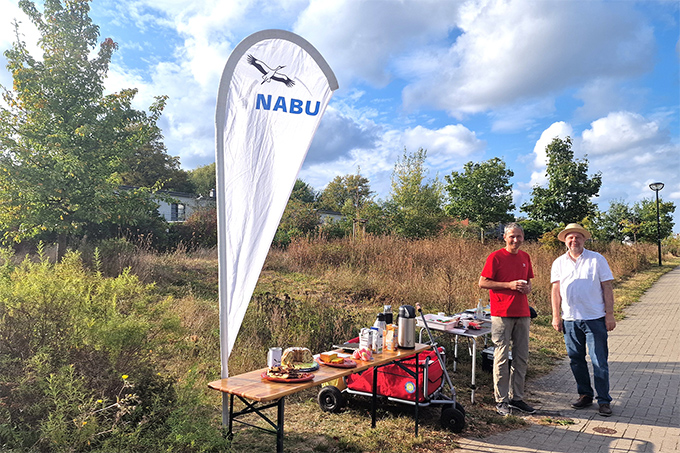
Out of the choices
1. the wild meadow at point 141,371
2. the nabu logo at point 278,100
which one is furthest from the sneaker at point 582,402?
the nabu logo at point 278,100

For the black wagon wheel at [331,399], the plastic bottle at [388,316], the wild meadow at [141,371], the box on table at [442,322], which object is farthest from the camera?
the box on table at [442,322]

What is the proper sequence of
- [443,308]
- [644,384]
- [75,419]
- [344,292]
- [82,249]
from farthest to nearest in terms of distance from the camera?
[82,249], [344,292], [443,308], [644,384], [75,419]

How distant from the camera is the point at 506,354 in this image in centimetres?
482

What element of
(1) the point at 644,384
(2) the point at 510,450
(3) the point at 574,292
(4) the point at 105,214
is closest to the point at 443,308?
(1) the point at 644,384

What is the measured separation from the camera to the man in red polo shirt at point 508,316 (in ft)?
15.9

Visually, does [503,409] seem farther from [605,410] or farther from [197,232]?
[197,232]

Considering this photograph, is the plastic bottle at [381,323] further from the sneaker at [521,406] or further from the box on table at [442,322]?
the sneaker at [521,406]

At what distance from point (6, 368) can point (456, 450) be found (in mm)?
3621

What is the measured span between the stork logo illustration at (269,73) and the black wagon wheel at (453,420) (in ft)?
11.1

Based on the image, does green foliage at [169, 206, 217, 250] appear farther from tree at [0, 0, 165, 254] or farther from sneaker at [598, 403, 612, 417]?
sneaker at [598, 403, 612, 417]

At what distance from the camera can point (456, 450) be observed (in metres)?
3.97

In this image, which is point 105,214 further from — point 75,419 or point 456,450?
point 456,450

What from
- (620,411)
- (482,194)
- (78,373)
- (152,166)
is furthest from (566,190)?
(152,166)

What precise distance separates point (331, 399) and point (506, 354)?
193cm
